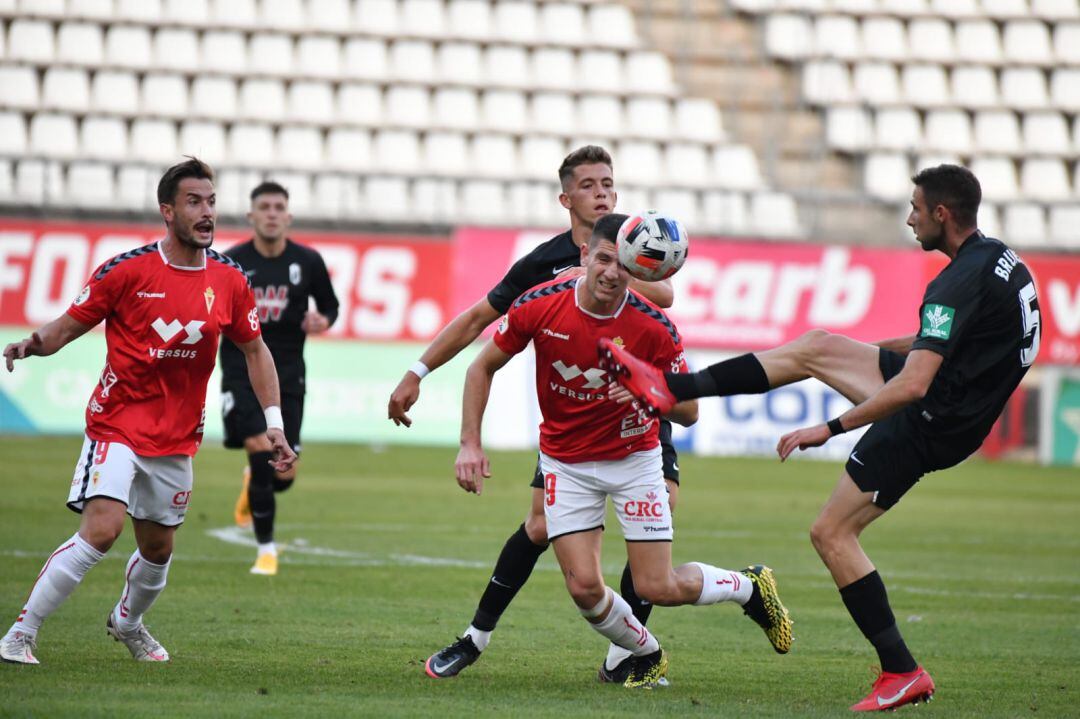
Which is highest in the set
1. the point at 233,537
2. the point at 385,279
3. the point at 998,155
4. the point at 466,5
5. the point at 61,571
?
the point at 466,5

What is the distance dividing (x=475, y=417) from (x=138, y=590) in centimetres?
195

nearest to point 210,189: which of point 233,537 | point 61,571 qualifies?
point 61,571

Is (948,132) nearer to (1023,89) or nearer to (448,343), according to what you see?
(1023,89)

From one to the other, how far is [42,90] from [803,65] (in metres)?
15.3

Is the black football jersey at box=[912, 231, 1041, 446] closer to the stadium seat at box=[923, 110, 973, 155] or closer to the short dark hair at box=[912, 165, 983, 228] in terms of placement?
the short dark hair at box=[912, 165, 983, 228]

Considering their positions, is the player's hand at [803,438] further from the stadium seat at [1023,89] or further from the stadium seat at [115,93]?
the stadium seat at [1023,89]

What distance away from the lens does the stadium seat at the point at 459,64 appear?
29797 mm

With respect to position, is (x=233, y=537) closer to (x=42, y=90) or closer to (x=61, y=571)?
(x=61, y=571)

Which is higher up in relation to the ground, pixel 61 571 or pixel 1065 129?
pixel 1065 129

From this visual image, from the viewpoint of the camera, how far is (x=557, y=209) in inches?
1043

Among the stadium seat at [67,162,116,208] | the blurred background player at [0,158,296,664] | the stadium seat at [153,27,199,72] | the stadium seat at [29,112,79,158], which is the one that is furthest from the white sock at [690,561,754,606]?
the stadium seat at [153,27,199,72]

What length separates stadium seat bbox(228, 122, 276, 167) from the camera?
90.1 feet

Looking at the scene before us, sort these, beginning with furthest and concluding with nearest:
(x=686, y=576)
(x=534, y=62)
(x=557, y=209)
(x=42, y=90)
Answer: (x=534, y=62) → (x=42, y=90) → (x=557, y=209) → (x=686, y=576)

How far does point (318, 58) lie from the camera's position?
95.7ft
